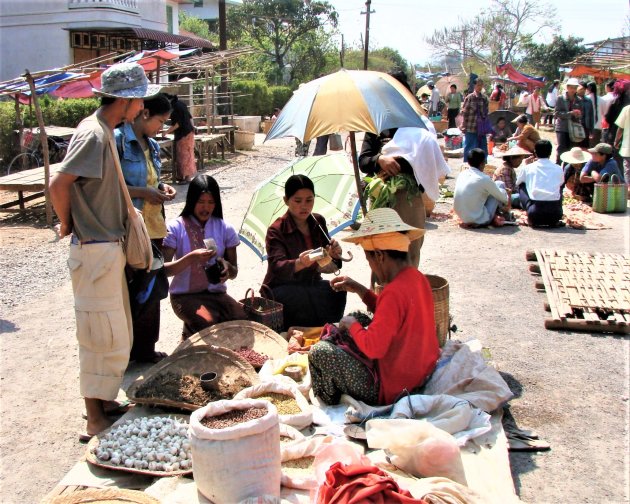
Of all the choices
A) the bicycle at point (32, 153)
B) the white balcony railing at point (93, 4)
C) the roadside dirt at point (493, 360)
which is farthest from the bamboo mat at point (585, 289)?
the white balcony railing at point (93, 4)

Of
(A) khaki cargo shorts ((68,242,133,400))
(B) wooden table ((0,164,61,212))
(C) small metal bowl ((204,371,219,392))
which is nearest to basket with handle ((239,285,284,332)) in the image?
(C) small metal bowl ((204,371,219,392))

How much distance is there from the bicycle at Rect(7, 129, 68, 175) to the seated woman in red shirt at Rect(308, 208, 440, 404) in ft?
35.1

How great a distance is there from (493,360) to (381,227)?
5.72 feet

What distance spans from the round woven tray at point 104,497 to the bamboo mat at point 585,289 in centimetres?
378

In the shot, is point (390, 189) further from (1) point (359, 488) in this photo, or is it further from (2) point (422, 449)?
(1) point (359, 488)

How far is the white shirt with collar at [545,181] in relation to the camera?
8992 mm

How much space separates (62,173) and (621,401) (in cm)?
356

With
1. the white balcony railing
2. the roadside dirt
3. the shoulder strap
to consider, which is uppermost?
the white balcony railing

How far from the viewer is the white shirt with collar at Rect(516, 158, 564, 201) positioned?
29.5 feet

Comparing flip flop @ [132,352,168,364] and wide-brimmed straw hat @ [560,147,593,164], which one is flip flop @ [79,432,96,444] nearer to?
flip flop @ [132,352,168,364]

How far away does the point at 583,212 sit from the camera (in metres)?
10.0

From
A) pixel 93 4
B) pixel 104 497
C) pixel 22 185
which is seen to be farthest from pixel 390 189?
pixel 93 4

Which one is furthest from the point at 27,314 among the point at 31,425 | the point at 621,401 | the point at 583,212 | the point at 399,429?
the point at 583,212

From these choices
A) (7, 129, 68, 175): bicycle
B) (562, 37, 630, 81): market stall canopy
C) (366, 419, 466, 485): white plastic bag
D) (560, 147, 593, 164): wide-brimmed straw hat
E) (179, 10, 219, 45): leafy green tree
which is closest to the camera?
(366, 419, 466, 485): white plastic bag
